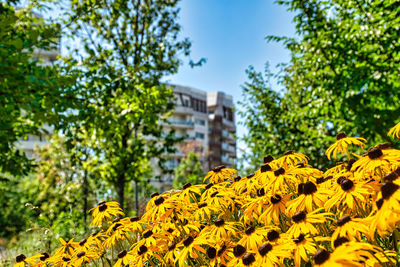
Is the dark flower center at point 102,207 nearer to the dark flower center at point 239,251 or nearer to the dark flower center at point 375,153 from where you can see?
the dark flower center at point 239,251

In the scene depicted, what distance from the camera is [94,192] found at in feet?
39.5

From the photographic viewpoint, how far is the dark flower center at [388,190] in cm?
122

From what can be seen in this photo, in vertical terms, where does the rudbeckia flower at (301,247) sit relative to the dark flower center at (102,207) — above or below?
below

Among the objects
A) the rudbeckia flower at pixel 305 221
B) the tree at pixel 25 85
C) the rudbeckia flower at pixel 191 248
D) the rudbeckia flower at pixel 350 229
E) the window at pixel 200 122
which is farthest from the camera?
the window at pixel 200 122

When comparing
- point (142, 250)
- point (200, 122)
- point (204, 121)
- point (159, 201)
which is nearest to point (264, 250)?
point (142, 250)

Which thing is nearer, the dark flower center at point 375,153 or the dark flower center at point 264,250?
the dark flower center at point 264,250

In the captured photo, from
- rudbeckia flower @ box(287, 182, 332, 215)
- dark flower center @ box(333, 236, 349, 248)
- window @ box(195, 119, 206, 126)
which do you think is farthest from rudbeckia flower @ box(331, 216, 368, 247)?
window @ box(195, 119, 206, 126)

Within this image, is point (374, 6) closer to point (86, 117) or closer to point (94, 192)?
point (86, 117)

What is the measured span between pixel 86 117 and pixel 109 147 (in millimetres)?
3952

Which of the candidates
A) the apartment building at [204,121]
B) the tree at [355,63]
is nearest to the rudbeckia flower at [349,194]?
the tree at [355,63]

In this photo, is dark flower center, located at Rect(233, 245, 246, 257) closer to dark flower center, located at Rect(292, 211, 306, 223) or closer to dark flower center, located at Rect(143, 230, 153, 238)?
dark flower center, located at Rect(292, 211, 306, 223)

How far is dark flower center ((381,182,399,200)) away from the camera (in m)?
1.22

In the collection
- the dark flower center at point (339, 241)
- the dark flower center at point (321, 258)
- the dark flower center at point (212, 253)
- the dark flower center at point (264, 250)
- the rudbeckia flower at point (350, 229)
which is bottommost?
the dark flower center at point (212, 253)

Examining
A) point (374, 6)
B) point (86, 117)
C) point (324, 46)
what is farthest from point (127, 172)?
point (374, 6)
